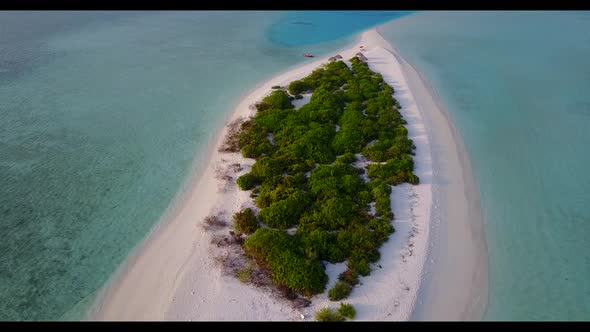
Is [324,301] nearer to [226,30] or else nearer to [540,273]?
[540,273]

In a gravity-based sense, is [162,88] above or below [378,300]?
above

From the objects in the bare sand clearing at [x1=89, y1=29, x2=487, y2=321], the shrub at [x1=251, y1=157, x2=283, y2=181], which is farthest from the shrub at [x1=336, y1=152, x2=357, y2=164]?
the shrub at [x1=251, y1=157, x2=283, y2=181]

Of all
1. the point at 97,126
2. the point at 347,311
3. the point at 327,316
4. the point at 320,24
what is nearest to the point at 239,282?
the point at 327,316

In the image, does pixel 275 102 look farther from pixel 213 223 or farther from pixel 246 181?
pixel 213 223

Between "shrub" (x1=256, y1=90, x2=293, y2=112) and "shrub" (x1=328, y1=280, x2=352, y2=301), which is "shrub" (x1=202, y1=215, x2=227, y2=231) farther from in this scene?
"shrub" (x1=256, y1=90, x2=293, y2=112)

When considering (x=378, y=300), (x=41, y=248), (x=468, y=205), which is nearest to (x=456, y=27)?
(x=468, y=205)

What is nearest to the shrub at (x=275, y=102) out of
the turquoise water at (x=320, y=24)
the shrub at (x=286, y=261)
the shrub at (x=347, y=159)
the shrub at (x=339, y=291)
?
the shrub at (x=347, y=159)

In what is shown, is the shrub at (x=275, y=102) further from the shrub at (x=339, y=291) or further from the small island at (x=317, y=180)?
the shrub at (x=339, y=291)
